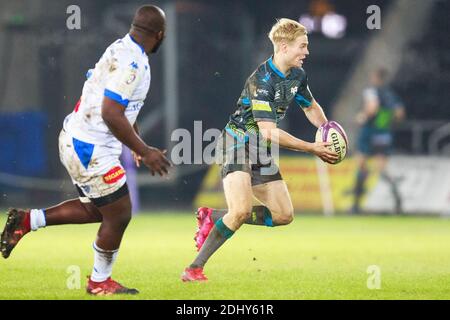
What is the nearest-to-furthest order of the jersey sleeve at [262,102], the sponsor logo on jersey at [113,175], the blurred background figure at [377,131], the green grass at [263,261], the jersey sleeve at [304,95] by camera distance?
the sponsor logo on jersey at [113,175] → the green grass at [263,261] → the jersey sleeve at [262,102] → the jersey sleeve at [304,95] → the blurred background figure at [377,131]

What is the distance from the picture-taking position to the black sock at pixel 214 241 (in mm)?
9359

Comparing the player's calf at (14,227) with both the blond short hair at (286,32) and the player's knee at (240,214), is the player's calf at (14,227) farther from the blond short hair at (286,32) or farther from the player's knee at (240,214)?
the blond short hair at (286,32)

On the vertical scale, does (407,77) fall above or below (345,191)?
above

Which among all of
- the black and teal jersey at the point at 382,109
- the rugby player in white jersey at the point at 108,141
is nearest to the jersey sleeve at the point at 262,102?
the rugby player in white jersey at the point at 108,141

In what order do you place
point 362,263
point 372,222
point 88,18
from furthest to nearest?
point 88,18, point 372,222, point 362,263

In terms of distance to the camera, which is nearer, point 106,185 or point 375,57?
point 106,185

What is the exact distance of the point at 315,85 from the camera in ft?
79.1

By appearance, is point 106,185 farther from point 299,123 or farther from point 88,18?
point 299,123

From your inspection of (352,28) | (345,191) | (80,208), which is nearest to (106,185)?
(80,208)

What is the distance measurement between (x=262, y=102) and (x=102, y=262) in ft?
6.83

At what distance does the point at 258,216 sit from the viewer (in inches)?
394

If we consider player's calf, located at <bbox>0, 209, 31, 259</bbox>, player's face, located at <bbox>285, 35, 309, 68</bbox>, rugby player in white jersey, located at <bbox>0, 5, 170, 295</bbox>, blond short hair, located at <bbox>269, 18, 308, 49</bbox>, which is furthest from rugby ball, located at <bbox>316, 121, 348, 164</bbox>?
player's calf, located at <bbox>0, 209, 31, 259</bbox>

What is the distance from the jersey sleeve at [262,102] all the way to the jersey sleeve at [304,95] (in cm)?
50

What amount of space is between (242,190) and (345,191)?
976 centimetres
